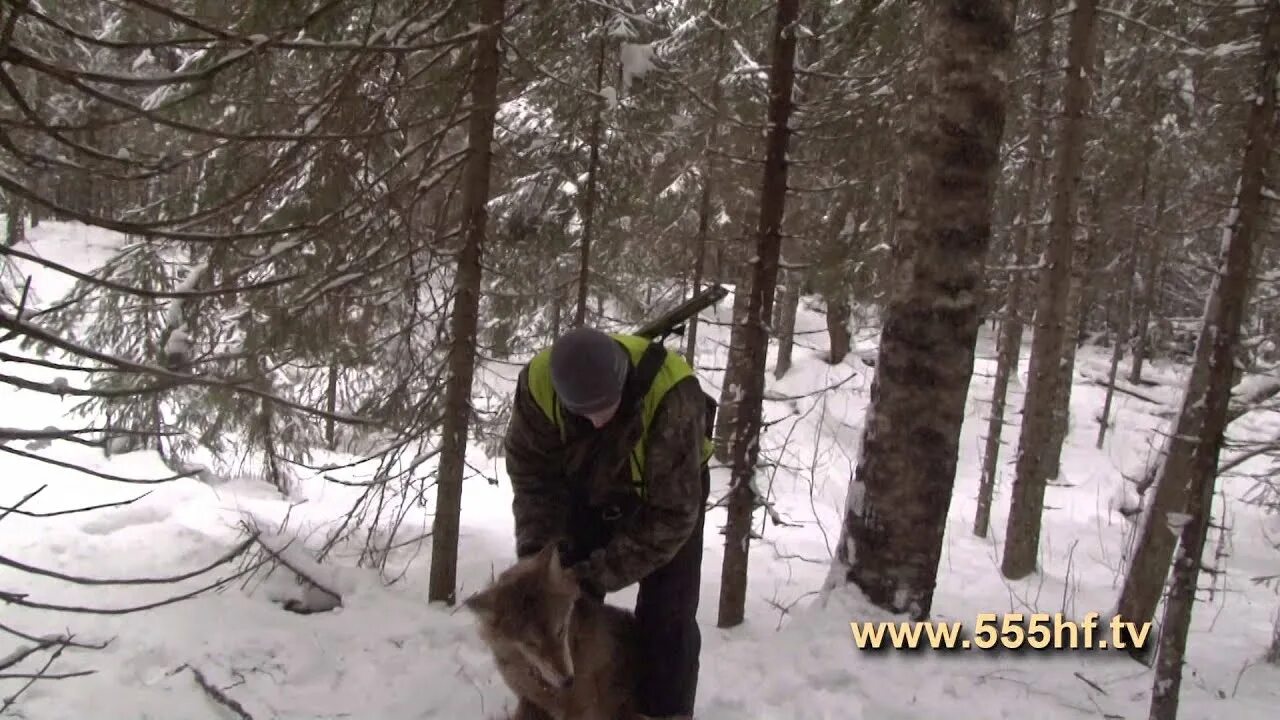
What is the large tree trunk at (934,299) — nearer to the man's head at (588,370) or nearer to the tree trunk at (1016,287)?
the man's head at (588,370)

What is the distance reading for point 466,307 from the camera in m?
5.75

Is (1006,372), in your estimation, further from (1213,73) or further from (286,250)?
(286,250)

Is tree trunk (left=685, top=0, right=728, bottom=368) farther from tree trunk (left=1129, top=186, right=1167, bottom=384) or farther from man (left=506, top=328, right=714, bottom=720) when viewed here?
tree trunk (left=1129, top=186, right=1167, bottom=384)

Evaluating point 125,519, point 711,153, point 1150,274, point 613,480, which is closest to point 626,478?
point 613,480

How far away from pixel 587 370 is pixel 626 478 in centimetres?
62

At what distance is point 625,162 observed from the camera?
28.6 feet

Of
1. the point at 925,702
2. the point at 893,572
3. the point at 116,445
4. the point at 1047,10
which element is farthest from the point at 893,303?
the point at 116,445

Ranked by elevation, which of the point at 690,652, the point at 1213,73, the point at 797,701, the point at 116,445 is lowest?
the point at 116,445

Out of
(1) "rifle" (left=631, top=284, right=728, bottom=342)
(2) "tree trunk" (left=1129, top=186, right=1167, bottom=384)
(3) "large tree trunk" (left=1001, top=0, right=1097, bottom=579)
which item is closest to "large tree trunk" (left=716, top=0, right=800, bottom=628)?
(1) "rifle" (left=631, top=284, right=728, bottom=342)

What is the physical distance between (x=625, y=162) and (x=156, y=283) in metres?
5.03

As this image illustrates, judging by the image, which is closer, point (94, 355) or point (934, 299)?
point (94, 355)

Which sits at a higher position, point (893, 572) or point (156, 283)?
point (156, 283)

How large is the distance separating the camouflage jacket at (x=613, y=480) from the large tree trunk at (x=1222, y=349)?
3281 millimetres

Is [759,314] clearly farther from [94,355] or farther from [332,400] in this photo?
[332,400]
